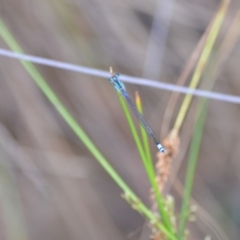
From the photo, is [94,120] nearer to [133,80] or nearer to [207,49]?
[133,80]

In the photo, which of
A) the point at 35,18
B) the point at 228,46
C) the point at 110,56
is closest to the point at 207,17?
the point at 228,46

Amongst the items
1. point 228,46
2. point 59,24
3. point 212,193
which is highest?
point 59,24

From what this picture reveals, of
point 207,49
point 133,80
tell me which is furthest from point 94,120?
point 207,49

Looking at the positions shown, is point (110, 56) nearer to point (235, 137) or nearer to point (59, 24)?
point (59, 24)

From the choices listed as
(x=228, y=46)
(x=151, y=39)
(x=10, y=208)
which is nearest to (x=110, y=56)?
(x=151, y=39)

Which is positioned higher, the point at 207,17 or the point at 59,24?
the point at 59,24

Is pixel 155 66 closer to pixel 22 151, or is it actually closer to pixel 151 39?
pixel 151 39
